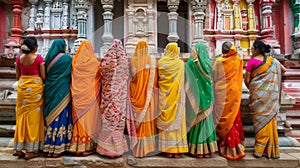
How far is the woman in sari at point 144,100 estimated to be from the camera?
3703 millimetres

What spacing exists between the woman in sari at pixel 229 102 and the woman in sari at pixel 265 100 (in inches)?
9.4

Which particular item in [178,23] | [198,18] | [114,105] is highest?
[178,23]

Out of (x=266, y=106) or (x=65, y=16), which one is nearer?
(x=266, y=106)

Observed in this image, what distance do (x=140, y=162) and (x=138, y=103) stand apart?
82 centimetres

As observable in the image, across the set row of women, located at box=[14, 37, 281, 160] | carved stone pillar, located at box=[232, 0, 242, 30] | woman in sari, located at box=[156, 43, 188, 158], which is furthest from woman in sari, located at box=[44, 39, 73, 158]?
carved stone pillar, located at box=[232, 0, 242, 30]

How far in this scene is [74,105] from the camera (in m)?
3.60

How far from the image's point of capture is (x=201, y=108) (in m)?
3.71

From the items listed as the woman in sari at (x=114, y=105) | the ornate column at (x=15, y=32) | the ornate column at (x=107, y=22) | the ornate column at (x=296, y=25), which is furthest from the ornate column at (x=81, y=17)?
the ornate column at (x=296, y=25)

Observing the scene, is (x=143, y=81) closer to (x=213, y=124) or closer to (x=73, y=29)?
(x=213, y=124)

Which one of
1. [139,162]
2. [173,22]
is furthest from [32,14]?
[139,162]

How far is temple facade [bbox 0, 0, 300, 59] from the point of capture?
21.3ft

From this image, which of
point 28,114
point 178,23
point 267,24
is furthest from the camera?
point 178,23

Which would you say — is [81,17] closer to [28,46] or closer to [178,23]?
[28,46]

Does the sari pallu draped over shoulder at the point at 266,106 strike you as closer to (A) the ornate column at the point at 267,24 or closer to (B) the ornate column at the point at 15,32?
Answer: (A) the ornate column at the point at 267,24
